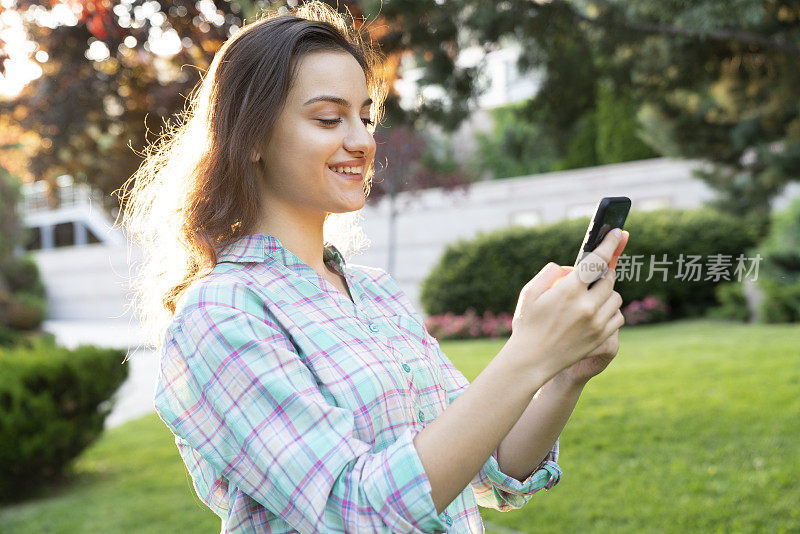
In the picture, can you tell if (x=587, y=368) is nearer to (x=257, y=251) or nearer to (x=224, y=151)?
(x=257, y=251)

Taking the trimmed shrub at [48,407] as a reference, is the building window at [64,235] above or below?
below

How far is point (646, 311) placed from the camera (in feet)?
35.4

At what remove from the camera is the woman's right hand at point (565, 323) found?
1.09m

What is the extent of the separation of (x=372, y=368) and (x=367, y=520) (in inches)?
10.8

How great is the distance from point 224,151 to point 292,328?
38cm

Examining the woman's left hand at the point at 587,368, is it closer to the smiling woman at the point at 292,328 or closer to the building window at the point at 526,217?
the smiling woman at the point at 292,328

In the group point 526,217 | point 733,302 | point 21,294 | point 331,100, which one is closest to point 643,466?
point 331,100

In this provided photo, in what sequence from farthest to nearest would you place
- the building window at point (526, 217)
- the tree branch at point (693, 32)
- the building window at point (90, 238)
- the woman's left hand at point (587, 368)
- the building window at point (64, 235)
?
1. the building window at point (64, 235)
2. the building window at point (90, 238)
3. the building window at point (526, 217)
4. the tree branch at point (693, 32)
5. the woman's left hand at point (587, 368)

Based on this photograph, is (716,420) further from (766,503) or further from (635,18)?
(635,18)

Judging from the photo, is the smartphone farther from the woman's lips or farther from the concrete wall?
the concrete wall

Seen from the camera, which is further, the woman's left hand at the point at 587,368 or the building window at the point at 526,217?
the building window at the point at 526,217

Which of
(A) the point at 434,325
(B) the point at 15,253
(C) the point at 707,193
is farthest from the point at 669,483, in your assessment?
(B) the point at 15,253

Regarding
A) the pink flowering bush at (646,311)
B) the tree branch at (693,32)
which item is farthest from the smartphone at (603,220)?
the pink flowering bush at (646,311)

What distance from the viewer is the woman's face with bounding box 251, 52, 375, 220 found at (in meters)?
1.36
